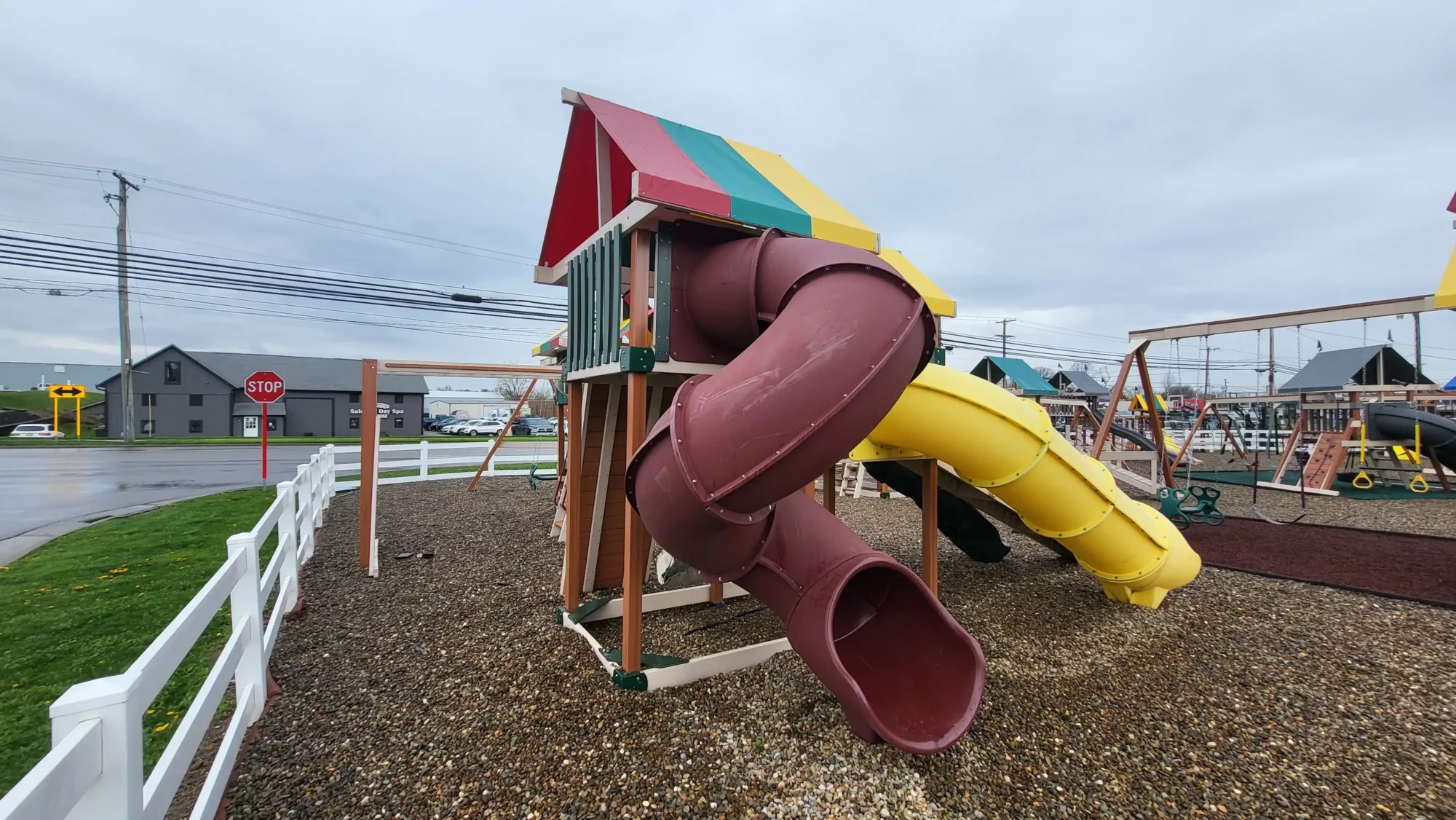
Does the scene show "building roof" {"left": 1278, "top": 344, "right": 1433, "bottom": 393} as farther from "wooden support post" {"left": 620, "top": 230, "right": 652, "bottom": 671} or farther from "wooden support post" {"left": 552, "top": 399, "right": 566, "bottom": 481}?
"wooden support post" {"left": 620, "top": 230, "right": 652, "bottom": 671}

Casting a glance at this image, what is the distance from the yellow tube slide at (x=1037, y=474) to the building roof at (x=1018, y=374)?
19439 millimetres

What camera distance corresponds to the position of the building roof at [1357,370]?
73.9ft

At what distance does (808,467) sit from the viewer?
2332 mm

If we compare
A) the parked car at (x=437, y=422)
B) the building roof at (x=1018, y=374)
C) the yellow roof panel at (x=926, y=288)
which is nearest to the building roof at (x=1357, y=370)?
the building roof at (x=1018, y=374)

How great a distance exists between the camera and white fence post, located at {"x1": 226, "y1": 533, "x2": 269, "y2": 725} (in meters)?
3.19

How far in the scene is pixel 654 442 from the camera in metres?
2.52

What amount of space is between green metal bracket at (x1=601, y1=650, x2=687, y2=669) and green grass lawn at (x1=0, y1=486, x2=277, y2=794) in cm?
236

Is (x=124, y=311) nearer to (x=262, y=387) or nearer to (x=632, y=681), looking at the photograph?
(x=262, y=387)

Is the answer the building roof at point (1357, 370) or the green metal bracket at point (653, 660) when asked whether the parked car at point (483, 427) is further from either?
the building roof at point (1357, 370)

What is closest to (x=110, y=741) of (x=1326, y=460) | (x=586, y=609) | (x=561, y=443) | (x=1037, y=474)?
(x=586, y=609)

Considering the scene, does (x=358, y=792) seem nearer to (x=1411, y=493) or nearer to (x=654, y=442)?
(x=654, y=442)

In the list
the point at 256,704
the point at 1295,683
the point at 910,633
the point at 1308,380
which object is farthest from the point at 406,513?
the point at 1308,380

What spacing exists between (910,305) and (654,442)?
3.89ft

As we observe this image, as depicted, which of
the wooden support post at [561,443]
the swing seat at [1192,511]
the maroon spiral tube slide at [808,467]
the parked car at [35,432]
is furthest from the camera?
the parked car at [35,432]
